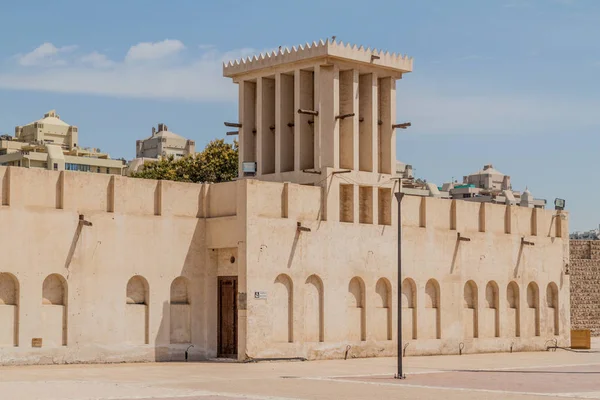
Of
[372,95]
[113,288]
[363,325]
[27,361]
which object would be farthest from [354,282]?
[27,361]

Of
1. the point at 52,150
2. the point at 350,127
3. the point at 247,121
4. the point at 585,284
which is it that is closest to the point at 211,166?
the point at 585,284

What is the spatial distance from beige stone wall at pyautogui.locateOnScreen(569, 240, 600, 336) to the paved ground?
15.6m

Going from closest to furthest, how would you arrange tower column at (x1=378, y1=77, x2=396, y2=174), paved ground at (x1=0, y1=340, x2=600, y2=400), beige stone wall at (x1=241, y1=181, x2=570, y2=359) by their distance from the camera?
paved ground at (x1=0, y1=340, x2=600, y2=400) → beige stone wall at (x1=241, y1=181, x2=570, y2=359) → tower column at (x1=378, y1=77, x2=396, y2=174)

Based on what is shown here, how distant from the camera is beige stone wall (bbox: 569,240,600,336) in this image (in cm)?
5247

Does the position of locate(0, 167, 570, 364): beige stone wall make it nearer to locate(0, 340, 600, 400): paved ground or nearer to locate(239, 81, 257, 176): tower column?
locate(0, 340, 600, 400): paved ground

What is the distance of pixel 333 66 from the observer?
3853 centimetres

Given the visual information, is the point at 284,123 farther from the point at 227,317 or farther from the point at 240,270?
the point at 227,317

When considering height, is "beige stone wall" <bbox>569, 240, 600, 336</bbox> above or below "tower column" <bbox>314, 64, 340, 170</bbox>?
below

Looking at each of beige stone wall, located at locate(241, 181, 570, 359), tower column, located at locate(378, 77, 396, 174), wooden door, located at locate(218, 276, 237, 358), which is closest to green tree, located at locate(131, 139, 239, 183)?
beige stone wall, located at locate(241, 181, 570, 359)

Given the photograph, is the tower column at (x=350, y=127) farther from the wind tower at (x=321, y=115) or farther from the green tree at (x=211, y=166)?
the green tree at (x=211, y=166)

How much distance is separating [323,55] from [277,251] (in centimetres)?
689

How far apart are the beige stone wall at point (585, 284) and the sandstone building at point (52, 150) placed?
7016 cm

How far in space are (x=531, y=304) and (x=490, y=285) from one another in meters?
2.87

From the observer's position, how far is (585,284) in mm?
52875
